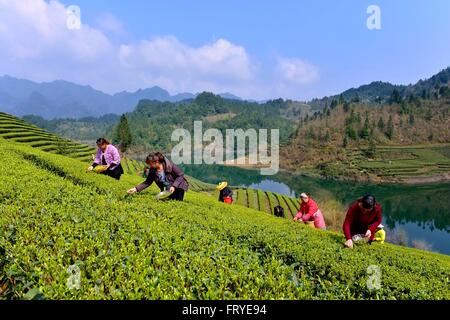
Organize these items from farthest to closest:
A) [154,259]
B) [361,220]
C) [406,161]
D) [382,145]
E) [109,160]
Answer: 1. [382,145]
2. [406,161]
3. [109,160]
4. [361,220]
5. [154,259]

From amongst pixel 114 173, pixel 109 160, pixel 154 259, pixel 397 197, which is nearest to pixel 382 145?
pixel 397 197

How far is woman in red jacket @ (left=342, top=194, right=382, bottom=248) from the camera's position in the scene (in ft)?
29.0

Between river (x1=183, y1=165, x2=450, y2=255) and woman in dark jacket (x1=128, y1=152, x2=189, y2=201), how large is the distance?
167 ft

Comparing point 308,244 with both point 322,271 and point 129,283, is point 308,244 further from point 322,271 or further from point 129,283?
point 129,283

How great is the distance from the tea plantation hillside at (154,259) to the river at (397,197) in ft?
171

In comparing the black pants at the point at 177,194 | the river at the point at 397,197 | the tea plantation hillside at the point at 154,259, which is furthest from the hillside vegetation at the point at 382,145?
the tea plantation hillside at the point at 154,259

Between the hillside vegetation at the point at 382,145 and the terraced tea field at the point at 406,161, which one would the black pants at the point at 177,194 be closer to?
the hillside vegetation at the point at 382,145

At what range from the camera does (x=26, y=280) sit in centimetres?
458

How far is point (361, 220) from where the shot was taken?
9180mm

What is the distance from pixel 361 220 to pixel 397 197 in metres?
104

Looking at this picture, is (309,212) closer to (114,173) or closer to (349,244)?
(349,244)

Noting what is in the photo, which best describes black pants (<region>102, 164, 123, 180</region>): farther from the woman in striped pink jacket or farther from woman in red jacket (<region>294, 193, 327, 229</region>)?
woman in red jacket (<region>294, 193, 327, 229</region>)
